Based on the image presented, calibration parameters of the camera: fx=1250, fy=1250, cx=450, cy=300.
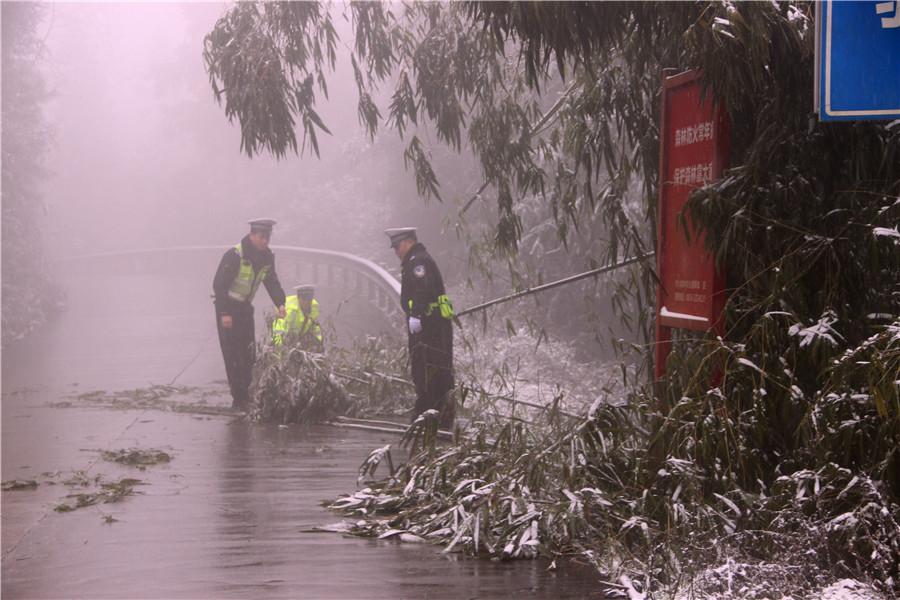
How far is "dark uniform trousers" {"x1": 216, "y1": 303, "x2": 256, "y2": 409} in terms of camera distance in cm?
1219

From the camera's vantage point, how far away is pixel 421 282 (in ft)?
34.9

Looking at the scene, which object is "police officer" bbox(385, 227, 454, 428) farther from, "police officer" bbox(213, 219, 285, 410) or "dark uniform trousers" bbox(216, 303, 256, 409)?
"dark uniform trousers" bbox(216, 303, 256, 409)

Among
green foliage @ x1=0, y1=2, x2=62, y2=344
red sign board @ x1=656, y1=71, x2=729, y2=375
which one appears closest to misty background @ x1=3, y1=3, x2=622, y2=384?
green foliage @ x1=0, y1=2, x2=62, y2=344

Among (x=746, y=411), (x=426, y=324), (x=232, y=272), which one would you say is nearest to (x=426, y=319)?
(x=426, y=324)

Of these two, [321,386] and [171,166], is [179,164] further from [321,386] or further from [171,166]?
[321,386]

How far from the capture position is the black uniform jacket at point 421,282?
10625 mm

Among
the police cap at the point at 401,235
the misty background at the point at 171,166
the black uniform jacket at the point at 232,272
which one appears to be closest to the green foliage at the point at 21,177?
the black uniform jacket at the point at 232,272

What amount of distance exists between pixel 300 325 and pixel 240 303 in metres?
0.64

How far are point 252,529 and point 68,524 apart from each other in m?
0.99

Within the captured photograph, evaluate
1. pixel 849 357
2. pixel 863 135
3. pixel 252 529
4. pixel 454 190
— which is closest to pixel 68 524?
pixel 252 529

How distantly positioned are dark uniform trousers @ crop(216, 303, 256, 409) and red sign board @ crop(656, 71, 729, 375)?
6.34 metres

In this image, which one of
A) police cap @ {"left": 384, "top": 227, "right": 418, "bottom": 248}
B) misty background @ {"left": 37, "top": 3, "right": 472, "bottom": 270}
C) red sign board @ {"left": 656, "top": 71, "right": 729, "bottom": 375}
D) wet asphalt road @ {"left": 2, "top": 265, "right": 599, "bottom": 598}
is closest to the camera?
wet asphalt road @ {"left": 2, "top": 265, "right": 599, "bottom": 598}

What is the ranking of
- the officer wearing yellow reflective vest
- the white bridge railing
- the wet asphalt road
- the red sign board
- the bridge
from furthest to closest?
the white bridge railing, the bridge, the officer wearing yellow reflective vest, the red sign board, the wet asphalt road

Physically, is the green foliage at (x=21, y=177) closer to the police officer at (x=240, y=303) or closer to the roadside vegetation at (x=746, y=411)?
the police officer at (x=240, y=303)
